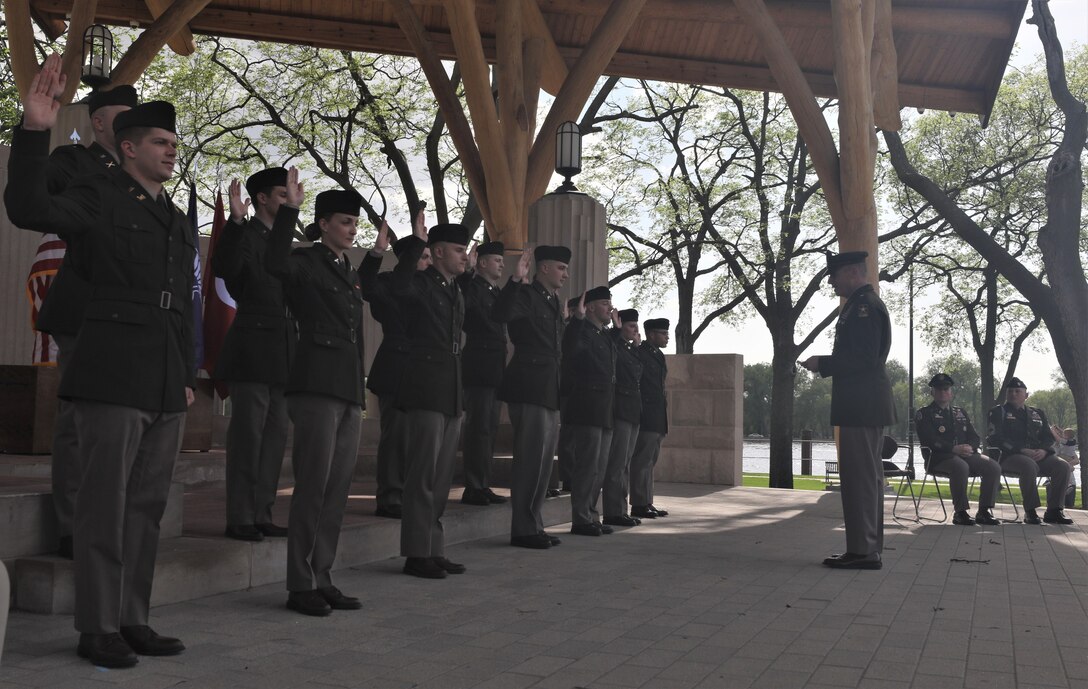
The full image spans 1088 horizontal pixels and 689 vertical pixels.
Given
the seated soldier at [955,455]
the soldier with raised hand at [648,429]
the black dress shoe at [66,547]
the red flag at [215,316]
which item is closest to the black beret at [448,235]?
the red flag at [215,316]

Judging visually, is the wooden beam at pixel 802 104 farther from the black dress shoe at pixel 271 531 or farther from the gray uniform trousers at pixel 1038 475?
the black dress shoe at pixel 271 531

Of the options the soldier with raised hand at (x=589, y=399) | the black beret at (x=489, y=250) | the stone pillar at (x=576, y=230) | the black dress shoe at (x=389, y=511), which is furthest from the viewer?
the stone pillar at (x=576, y=230)

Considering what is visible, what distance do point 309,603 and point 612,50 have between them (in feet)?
28.6

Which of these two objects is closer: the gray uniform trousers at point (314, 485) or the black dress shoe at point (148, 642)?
the black dress shoe at point (148, 642)

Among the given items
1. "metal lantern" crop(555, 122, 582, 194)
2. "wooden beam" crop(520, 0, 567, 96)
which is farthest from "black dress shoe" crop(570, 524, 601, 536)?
"wooden beam" crop(520, 0, 567, 96)

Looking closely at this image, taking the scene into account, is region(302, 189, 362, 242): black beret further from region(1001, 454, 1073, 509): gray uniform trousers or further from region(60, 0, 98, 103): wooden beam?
region(1001, 454, 1073, 509): gray uniform trousers

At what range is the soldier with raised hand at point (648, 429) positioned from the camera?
9516 mm

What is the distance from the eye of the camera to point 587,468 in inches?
309

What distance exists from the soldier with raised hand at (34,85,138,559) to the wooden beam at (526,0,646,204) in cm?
777

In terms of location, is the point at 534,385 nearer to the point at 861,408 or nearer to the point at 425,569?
the point at 425,569

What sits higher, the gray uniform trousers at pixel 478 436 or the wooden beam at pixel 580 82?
the wooden beam at pixel 580 82

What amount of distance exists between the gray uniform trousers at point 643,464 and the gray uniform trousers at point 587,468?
1365mm

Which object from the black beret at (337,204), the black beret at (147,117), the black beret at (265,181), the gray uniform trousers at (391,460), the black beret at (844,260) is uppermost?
the black beret at (265,181)

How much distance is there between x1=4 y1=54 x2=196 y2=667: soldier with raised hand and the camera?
3.57 m
